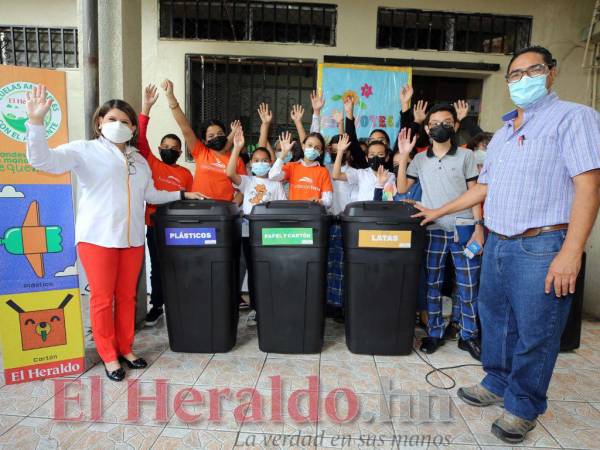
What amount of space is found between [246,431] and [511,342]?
1.36 m

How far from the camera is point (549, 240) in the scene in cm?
160

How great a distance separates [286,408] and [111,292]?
3.91 feet

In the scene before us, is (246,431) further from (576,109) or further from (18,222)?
(576,109)

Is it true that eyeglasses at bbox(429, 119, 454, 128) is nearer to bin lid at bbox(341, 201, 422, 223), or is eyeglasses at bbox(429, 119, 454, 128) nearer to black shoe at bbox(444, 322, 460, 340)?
bin lid at bbox(341, 201, 422, 223)

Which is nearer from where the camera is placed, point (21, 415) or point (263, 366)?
point (21, 415)

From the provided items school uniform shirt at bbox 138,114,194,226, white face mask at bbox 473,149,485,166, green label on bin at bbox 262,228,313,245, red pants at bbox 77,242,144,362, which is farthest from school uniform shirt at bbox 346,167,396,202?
red pants at bbox 77,242,144,362

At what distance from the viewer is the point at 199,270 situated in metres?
2.51

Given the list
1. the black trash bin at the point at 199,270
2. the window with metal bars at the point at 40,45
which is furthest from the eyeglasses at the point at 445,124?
the window with metal bars at the point at 40,45

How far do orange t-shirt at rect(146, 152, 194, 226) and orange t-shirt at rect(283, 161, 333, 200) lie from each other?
82cm

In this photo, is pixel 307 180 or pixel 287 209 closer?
pixel 287 209

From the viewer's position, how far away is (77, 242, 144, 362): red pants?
7.05ft

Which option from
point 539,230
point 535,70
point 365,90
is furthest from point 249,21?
point 539,230

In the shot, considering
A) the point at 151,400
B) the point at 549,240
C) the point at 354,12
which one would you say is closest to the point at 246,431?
the point at 151,400

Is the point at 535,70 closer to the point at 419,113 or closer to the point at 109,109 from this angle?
the point at 419,113
